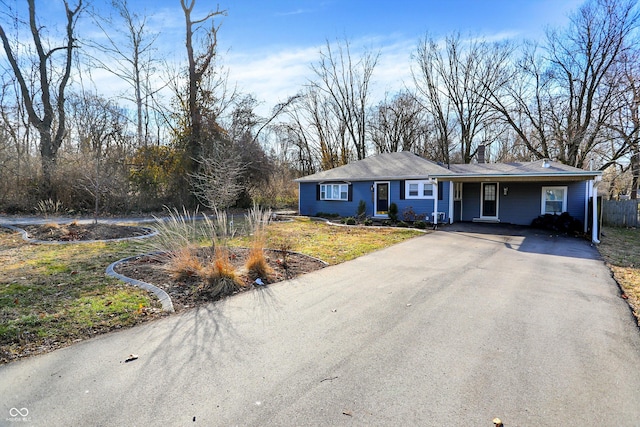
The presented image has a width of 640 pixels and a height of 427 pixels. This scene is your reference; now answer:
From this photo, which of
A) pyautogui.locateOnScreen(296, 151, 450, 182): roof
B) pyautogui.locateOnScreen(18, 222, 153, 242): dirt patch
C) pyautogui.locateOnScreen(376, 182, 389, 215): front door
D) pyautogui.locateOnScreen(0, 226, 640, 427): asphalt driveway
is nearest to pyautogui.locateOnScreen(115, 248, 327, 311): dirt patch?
pyautogui.locateOnScreen(0, 226, 640, 427): asphalt driveway

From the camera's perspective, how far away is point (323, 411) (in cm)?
228

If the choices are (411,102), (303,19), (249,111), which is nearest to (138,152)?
(249,111)

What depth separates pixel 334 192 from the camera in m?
17.7

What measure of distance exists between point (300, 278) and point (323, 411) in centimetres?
348

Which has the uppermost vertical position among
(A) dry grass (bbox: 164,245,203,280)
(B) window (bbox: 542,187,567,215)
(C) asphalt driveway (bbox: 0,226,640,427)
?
(B) window (bbox: 542,187,567,215)

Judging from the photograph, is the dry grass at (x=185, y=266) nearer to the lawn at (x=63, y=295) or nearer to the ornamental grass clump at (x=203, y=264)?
the ornamental grass clump at (x=203, y=264)

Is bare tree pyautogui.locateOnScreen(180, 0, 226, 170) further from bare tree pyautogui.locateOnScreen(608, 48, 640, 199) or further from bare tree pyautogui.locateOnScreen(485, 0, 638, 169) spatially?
bare tree pyautogui.locateOnScreen(608, 48, 640, 199)

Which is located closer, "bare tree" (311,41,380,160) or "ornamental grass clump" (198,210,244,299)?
"ornamental grass clump" (198,210,244,299)

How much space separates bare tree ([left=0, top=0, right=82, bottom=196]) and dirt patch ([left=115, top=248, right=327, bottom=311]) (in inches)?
554

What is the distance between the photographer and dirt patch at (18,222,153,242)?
8.88 meters

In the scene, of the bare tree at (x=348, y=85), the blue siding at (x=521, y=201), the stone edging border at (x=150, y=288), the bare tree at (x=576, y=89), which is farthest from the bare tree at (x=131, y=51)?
the bare tree at (x=576, y=89)

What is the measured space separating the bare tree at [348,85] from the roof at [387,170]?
9267 mm

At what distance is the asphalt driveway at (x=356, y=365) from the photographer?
7.41ft

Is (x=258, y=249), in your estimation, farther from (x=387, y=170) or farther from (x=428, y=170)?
(x=387, y=170)
